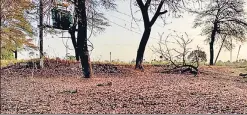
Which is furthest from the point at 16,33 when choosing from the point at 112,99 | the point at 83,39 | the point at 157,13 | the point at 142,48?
the point at 112,99

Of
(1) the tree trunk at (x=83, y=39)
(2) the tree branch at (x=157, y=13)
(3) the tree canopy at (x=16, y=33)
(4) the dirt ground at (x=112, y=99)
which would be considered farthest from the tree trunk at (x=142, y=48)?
(3) the tree canopy at (x=16, y=33)

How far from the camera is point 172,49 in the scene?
64.2 ft

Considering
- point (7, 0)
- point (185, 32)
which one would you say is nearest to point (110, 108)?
point (7, 0)

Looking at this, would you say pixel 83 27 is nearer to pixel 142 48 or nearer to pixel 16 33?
pixel 142 48

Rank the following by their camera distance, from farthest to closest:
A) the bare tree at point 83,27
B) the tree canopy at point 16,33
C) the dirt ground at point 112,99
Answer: the tree canopy at point 16,33, the bare tree at point 83,27, the dirt ground at point 112,99

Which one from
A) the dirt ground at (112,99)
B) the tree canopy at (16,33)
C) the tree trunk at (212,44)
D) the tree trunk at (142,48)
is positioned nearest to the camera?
the dirt ground at (112,99)

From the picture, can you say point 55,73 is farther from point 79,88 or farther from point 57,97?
point 57,97

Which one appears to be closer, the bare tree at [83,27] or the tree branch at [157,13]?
the bare tree at [83,27]

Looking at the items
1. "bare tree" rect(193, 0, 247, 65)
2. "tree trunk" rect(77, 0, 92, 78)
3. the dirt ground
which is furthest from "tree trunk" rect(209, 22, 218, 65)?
the dirt ground

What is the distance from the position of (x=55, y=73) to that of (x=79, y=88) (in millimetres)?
4822

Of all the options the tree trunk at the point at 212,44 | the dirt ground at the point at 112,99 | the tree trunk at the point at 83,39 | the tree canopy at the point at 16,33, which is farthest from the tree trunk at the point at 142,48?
the tree trunk at the point at 212,44

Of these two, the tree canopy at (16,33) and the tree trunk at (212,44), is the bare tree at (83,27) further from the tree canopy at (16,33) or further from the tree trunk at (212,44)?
the tree trunk at (212,44)

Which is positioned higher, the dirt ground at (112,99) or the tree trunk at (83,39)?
the tree trunk at (83,39)

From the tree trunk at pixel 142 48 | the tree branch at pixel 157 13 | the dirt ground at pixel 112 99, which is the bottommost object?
the dirt ground at pixel 112 99
